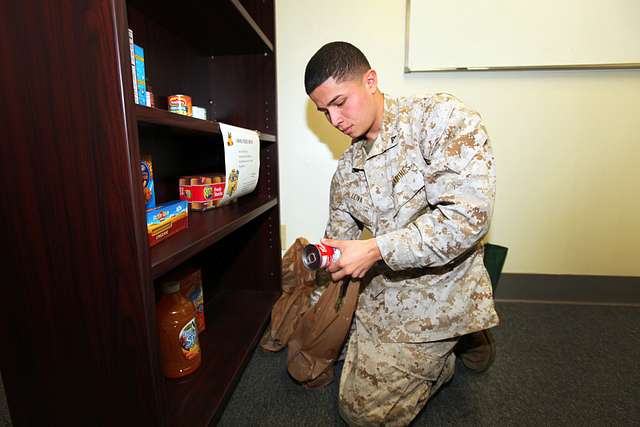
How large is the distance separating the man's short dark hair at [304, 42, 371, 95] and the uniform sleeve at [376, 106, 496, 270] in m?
0.30

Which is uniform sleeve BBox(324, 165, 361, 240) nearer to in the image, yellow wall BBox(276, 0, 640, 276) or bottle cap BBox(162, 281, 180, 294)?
yellow wall BBox(276, 0, 640, 276)

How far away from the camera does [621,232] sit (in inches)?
62.6

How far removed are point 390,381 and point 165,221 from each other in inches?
30.6

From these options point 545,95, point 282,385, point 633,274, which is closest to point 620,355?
point 633,274

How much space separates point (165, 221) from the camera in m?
0.78

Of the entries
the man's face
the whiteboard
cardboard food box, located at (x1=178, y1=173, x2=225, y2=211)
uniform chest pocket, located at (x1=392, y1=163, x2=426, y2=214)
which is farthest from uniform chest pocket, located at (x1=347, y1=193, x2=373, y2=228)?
the whiteboard

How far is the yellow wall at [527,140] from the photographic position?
146cm

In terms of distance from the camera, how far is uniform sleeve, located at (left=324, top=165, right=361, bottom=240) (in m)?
1.19

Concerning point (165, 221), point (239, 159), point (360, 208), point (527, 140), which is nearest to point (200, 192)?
point (239, 159)

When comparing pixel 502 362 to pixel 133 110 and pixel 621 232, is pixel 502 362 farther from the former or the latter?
pixel 133 110

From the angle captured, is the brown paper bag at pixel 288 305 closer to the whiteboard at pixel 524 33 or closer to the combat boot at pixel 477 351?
the combat boot at pixel 477 351

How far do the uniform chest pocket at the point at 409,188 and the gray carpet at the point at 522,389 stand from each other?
65 centimetres

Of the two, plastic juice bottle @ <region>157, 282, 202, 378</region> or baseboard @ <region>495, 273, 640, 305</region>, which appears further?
baseboard @ <region>495, 273, 640, 305</region>

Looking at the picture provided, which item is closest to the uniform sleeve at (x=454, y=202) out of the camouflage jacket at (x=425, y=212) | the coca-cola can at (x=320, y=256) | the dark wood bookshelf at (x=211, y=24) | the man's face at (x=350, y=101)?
the camouflage jacket at (x=425, y=212)
